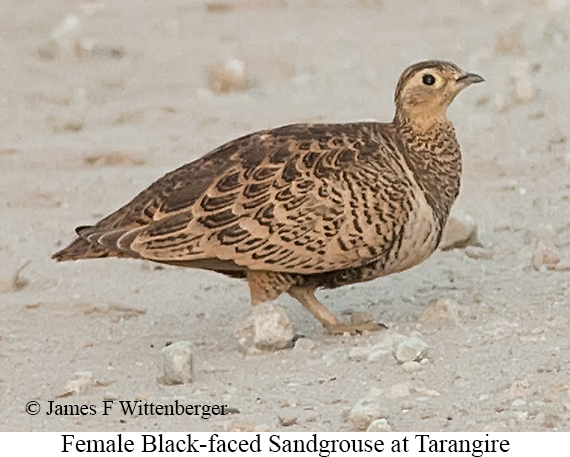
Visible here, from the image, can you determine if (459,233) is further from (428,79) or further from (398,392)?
(398,392)

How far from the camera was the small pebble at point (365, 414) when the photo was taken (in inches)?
205

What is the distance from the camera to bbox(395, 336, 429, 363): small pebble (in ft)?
19.5

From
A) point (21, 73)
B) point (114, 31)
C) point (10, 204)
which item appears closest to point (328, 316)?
point (10, 204)

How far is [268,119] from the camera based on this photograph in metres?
10.4

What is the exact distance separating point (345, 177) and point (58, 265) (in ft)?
6.75

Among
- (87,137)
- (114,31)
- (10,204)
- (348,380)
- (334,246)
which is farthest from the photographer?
(114,31)

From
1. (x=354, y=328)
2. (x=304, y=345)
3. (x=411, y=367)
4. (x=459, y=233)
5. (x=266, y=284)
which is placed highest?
(x=459, y=233)

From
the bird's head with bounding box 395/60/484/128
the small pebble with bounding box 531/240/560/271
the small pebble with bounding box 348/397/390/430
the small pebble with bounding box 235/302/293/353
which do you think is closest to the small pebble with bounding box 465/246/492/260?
the small pebble with bounding box 531/240/560/271


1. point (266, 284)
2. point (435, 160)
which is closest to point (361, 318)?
point (266, 284)

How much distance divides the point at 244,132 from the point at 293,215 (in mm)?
3822

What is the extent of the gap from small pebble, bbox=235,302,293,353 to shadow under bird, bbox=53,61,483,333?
0.63ft

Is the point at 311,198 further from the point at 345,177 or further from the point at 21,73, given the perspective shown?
the point at 21,73

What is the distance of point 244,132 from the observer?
33.2 feet

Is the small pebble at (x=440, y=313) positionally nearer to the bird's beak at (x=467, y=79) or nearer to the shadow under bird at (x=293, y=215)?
the shadow under bird at (x=293, y=215)
